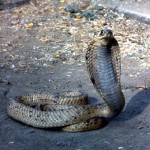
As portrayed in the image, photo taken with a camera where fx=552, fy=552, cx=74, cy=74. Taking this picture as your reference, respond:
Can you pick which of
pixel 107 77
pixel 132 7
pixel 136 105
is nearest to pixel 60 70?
pixel 136 105

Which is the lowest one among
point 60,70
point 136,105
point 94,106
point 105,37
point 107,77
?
point 60,70

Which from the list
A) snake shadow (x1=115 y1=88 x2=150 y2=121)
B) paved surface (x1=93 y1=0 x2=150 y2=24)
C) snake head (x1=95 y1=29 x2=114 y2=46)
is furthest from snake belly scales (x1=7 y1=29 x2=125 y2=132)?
paved surface (x1=93 y1=0 x2=150 y2=24)

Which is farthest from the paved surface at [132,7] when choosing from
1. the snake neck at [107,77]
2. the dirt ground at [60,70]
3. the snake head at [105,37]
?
the snake head at [105,37]

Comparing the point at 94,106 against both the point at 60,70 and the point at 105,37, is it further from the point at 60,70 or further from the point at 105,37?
the point at 60,70

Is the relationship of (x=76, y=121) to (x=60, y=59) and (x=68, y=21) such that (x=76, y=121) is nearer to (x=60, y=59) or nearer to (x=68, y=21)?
(x=60, y=59)

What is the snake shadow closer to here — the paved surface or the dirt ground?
the dirt ground

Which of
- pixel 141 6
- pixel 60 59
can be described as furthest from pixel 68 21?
pixel 60 59
